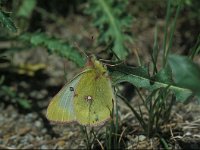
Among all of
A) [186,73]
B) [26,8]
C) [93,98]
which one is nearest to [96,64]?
[93,98]

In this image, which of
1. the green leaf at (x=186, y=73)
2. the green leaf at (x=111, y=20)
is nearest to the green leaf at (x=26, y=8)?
the green leaf at (x=111, y=20)

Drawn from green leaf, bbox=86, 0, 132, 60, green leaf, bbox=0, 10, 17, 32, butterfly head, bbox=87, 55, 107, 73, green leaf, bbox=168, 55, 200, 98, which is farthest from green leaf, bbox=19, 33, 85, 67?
green leaf, bbox=168, 55, 200, 98

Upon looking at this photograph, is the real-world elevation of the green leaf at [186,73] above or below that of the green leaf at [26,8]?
below

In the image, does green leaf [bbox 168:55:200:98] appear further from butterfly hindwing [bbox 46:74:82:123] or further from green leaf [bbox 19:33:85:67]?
green leaf [bbox 19:33:85:67]

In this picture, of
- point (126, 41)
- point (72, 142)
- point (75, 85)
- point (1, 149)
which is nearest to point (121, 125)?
point (72, 142)

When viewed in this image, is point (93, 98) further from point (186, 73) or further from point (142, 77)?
point (186, 73)

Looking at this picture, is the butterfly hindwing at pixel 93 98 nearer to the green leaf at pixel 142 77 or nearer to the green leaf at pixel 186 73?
the green leaf at pixel 142 77
